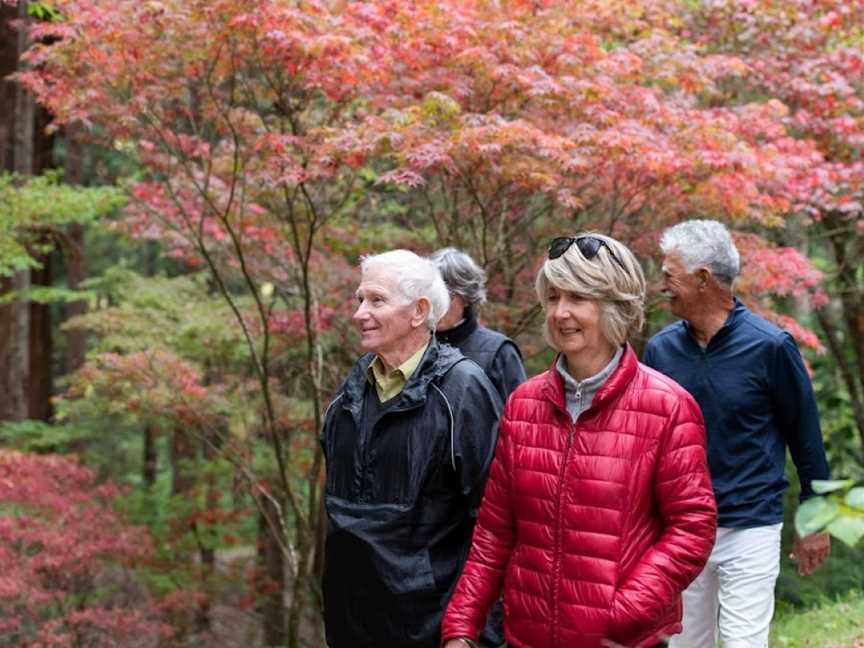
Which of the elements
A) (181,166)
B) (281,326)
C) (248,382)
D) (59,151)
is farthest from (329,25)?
(59,151)

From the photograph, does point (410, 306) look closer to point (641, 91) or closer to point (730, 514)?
point (730, 514)

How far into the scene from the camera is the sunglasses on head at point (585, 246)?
2439 millimetres

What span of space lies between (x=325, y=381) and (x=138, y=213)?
6.90 ft

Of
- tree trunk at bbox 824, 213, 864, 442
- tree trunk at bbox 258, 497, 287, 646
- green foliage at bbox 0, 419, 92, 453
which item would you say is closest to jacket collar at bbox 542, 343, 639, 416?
tree trunk at bbox 824, 213, 864, 442

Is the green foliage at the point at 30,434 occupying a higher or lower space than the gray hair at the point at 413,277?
lower

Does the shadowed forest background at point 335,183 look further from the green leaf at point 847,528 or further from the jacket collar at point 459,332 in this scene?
the green leaf at point 847,528

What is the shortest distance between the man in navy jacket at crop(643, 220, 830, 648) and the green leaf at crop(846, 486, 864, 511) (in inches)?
95.7

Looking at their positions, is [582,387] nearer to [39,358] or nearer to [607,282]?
[607,282]

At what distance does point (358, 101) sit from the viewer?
6773 mm

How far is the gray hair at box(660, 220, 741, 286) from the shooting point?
3.29 metres

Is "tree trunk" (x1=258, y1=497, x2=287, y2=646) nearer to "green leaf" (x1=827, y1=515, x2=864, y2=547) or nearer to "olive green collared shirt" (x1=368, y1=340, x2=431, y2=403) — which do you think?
"olive green collared shirt" (x1=368, y1=340, x2=431, y2=403)

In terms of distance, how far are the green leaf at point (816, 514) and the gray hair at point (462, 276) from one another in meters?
2.98

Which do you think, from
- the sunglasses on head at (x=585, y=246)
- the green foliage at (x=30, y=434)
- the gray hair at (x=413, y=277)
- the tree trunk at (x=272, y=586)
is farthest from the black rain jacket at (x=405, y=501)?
the tree trunk at (x=272, y=586)

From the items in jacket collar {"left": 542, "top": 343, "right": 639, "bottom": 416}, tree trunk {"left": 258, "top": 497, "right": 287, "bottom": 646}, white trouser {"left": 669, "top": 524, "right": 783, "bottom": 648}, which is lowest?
tree trunk {"left": 258, "top": 497, "right": 287, "bottom": 646}
